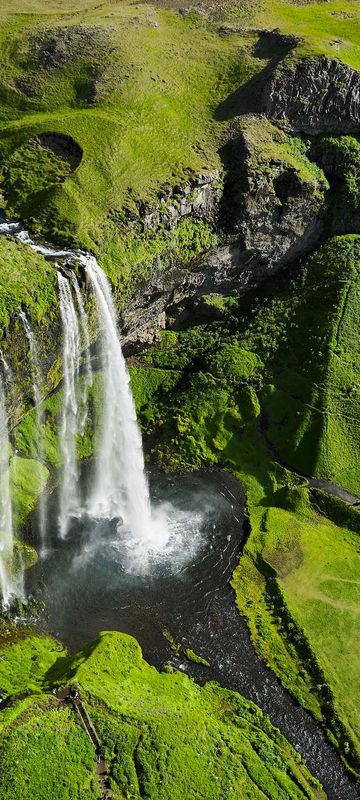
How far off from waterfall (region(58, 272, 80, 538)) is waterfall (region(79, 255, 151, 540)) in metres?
1.43

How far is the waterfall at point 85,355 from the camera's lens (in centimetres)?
3519

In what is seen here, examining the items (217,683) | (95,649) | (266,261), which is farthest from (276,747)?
(266,261)

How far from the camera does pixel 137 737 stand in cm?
2519

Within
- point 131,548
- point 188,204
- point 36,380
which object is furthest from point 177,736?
point 188,204

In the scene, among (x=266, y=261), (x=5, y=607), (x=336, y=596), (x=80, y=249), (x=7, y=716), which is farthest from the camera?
(x=266, y=261)

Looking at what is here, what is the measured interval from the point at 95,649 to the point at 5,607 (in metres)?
5.85

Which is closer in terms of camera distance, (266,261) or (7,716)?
(7,716)

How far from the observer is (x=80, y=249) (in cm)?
3850

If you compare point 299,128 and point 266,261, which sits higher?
point 299,128

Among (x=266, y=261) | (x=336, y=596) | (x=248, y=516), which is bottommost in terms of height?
(x=336, y=596)

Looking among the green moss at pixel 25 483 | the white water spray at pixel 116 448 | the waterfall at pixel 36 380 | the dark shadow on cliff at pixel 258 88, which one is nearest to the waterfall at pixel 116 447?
the white water spray at pixel 116 448

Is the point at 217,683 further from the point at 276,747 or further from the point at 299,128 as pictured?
the point at 299,128

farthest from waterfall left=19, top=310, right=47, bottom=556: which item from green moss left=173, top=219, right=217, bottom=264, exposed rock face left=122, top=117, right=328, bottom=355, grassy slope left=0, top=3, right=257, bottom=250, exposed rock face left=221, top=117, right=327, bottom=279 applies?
exposed rock face left=221, top=117, right=327, bottom=279

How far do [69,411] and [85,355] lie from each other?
5.76 m
